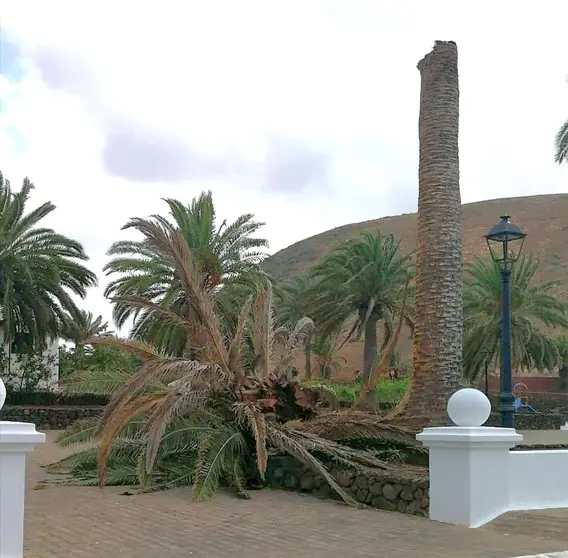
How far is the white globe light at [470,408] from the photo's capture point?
8.70 metres

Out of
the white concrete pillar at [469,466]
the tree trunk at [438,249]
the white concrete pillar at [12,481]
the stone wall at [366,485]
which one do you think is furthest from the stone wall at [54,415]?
the white concrete pillar at [12,481]

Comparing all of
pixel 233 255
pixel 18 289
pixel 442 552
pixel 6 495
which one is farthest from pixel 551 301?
pixel 6 495

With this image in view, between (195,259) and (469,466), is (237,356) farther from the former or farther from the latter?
(195,259)

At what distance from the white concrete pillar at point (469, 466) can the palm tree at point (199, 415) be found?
67.3 inches

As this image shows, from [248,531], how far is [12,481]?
110 inches

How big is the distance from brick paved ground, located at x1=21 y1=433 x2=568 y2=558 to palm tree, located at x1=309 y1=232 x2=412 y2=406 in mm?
18886

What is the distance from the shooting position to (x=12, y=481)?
613cm

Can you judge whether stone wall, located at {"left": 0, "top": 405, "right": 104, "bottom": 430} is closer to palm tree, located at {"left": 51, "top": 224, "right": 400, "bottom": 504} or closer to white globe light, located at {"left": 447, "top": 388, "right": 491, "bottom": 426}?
palm tree, located at {"left": 51, "top": 224, "right": 400, "bottom": 504}

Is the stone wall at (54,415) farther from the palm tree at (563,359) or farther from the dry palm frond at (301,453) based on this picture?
the palm tree at (563,359)

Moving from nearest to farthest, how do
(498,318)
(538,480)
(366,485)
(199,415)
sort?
(538,480) < (366,485) < (199,415) < (498,318)

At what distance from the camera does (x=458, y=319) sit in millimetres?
12930

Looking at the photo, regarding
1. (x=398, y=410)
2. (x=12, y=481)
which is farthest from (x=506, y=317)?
(x=12, y=481)

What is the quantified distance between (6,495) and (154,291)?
1970 centimetres

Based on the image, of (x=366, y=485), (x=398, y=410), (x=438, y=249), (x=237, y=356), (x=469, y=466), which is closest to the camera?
(x=469, y=466)
